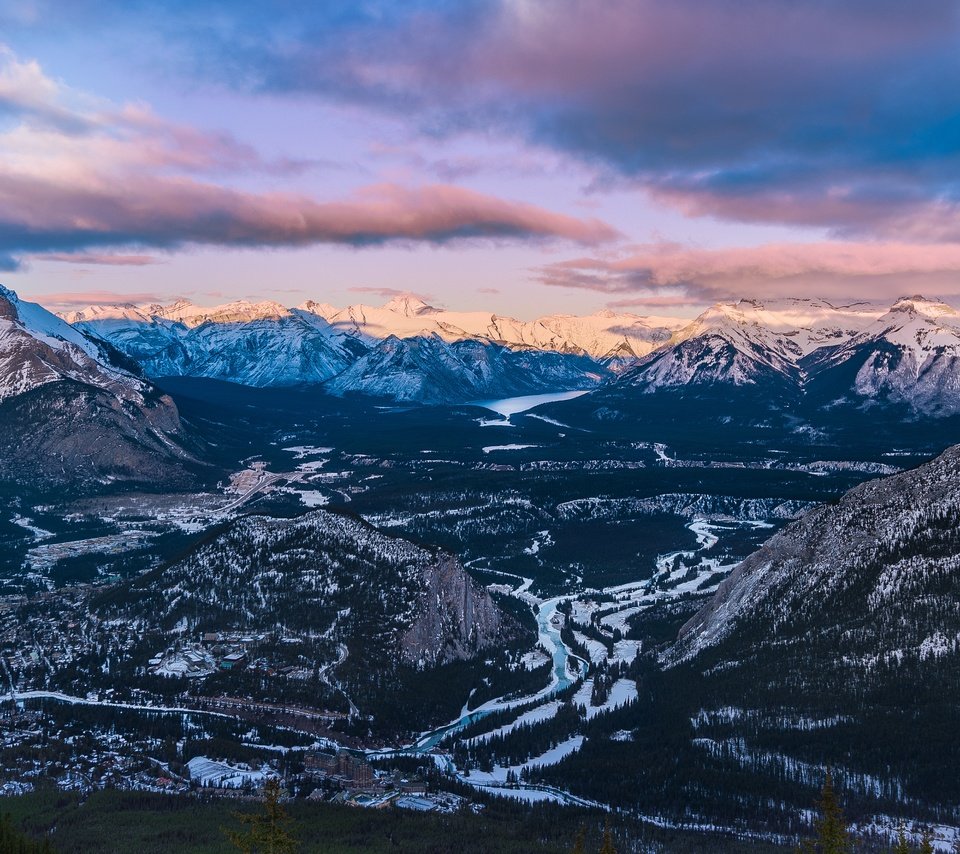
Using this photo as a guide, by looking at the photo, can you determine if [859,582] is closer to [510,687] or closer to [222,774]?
[510,687]

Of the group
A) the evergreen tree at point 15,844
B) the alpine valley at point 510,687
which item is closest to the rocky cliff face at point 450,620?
the alpine valley at point 510,687

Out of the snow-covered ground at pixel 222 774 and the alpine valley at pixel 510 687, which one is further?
the snow-covered ground at pixel 222 774

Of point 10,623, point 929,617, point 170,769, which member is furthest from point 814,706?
point 10,623

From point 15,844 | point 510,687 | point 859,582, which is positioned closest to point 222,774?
point 15,844

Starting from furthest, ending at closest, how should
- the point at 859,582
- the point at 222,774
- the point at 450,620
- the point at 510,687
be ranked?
the point at 450,620 < the point at 859,582 < the point at 510,687 < the point at 222,774

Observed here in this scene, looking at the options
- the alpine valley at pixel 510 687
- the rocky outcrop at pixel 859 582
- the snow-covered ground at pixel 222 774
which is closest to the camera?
the alpine valley at pixel 510 687

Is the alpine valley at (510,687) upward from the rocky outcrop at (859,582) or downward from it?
downward

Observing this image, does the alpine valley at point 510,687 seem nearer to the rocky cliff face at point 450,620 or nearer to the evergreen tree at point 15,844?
the rocky cliff face at point 450,620

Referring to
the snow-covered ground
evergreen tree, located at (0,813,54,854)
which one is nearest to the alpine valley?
the snow-covered ground

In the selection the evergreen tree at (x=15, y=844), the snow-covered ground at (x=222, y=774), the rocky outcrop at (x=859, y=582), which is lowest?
the snow-covered ground at (x=222, y=774)

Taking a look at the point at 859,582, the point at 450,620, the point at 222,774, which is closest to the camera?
the point at 222,774
